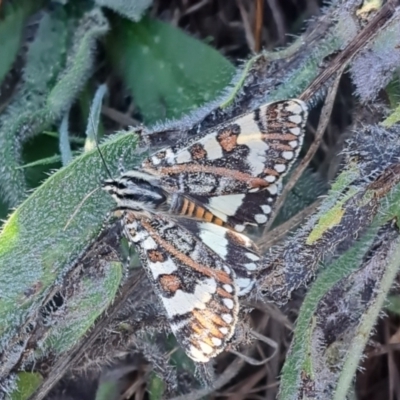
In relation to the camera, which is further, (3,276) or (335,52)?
(335,52)

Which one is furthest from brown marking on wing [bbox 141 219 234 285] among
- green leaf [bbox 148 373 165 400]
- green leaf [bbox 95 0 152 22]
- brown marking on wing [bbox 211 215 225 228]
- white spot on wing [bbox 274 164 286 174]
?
green leaf [bbox 95 0 152 22]

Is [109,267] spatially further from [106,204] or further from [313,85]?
[313,85]

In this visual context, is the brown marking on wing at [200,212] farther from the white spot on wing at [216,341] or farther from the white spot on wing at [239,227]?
the white spot on wing at [216,341]

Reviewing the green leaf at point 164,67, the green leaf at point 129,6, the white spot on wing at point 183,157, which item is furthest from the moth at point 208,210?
the green leaf at point 129,6

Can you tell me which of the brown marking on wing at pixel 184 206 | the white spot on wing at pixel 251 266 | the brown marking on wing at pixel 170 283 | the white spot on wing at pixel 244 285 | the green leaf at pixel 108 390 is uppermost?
the brown marking on wing at pixel 184 206

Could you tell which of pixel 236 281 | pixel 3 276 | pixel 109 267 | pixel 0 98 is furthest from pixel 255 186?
pixel 0 98

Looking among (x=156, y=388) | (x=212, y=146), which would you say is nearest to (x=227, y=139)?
(x=212, y=146)

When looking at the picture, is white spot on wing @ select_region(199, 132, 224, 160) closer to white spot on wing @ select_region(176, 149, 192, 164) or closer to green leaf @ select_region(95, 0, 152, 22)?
white spot on wing @ select_region(176, 149, 192, 164)
